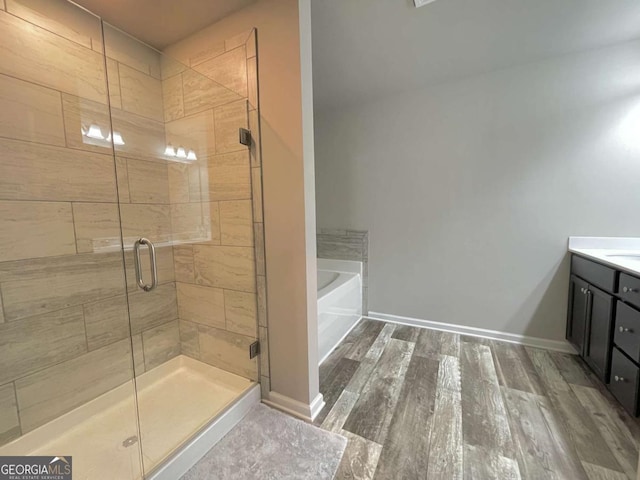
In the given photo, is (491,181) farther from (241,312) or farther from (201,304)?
(201,304)

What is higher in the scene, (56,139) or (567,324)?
(56,139)

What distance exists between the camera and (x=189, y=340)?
1.99m

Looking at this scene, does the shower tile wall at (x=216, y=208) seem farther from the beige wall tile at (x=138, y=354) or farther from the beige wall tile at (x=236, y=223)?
the beige wall tile at (x=138, y=354)

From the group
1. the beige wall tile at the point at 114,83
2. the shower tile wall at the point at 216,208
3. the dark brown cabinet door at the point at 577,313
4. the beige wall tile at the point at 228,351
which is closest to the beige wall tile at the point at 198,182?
the shower tile wall at the point at 216,208

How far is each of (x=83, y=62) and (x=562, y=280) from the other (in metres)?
3.85

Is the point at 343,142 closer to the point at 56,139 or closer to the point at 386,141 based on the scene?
the point at 386,141

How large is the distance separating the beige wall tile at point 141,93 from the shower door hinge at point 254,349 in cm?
179

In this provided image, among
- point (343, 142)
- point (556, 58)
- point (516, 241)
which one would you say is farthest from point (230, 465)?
point (556, 58)

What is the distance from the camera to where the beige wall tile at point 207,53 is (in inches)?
63.4

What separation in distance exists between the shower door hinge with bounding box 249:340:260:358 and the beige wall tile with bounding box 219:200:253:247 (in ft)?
2.14

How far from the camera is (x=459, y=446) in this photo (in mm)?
1301

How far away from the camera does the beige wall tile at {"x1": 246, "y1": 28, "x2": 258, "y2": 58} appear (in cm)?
145

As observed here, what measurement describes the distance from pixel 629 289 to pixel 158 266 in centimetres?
305

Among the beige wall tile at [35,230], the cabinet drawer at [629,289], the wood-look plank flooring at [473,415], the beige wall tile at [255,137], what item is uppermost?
the beige wall tile at [255,137]
